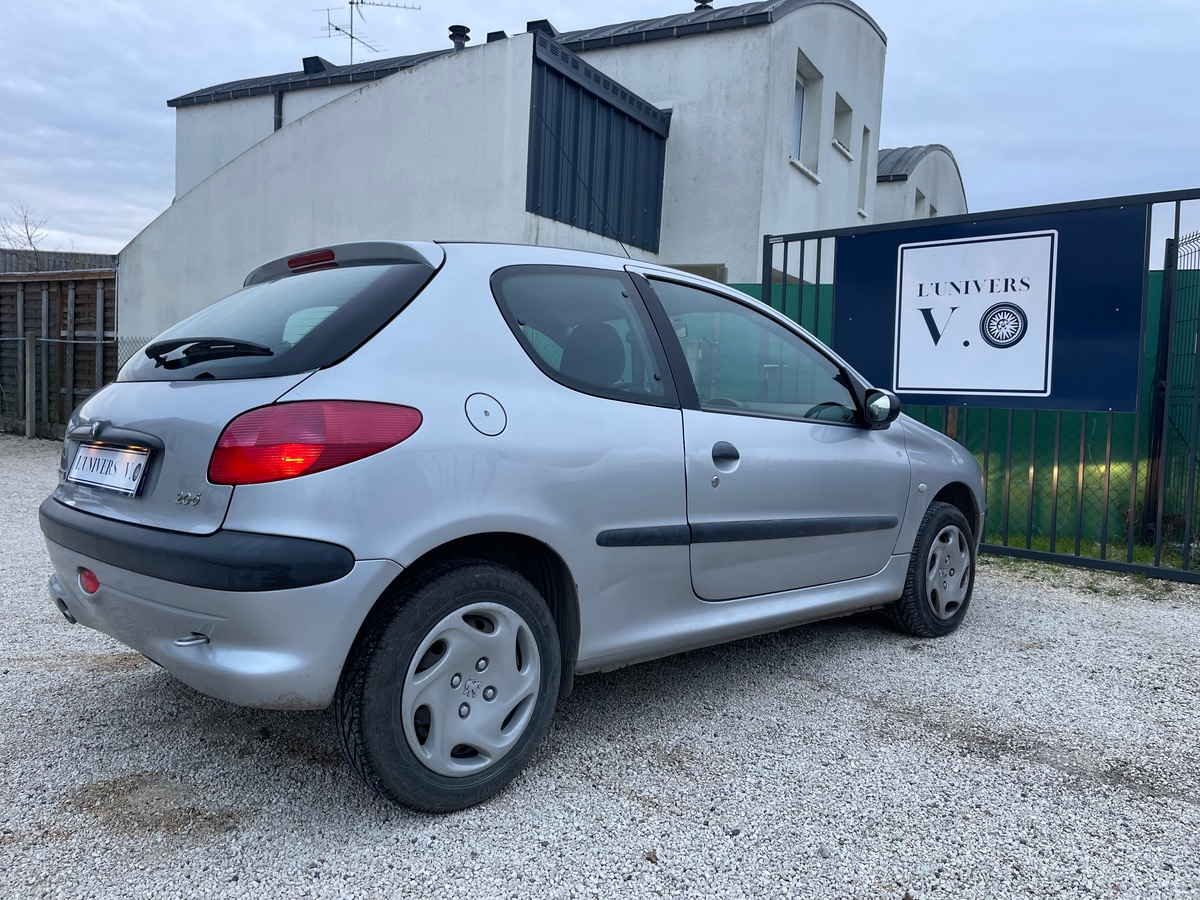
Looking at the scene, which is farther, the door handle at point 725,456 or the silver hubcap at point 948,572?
the silver hubcap at point 948,572

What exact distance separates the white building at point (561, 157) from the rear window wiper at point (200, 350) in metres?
6.57

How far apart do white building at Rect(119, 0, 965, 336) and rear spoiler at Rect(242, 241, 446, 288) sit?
612 cm

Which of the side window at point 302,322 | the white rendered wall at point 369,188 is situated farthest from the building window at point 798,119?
the side window at point 302,322

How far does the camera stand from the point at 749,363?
355 cm

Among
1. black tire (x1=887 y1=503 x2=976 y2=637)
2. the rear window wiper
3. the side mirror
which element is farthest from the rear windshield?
black tire (x1=887 y1=503 x2=976 y2=637)

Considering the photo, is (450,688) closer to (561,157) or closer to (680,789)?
(680,789)

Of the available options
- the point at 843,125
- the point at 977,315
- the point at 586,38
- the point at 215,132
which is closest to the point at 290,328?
the point at 977,315

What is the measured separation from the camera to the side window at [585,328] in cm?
273

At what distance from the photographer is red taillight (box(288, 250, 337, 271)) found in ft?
9.51

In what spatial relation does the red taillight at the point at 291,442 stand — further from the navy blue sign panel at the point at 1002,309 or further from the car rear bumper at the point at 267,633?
the navy blue sign panel at the point at 1002,309

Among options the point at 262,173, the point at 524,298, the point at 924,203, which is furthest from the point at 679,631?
the point at 924,203

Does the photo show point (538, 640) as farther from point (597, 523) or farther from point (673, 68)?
point (673, 68)

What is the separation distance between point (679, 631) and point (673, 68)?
10213 mm

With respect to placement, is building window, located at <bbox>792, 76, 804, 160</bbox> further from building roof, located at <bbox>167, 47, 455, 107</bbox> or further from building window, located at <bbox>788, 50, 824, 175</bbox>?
building roof, located at <bbox>167, 47, 455, 107</bbox>
